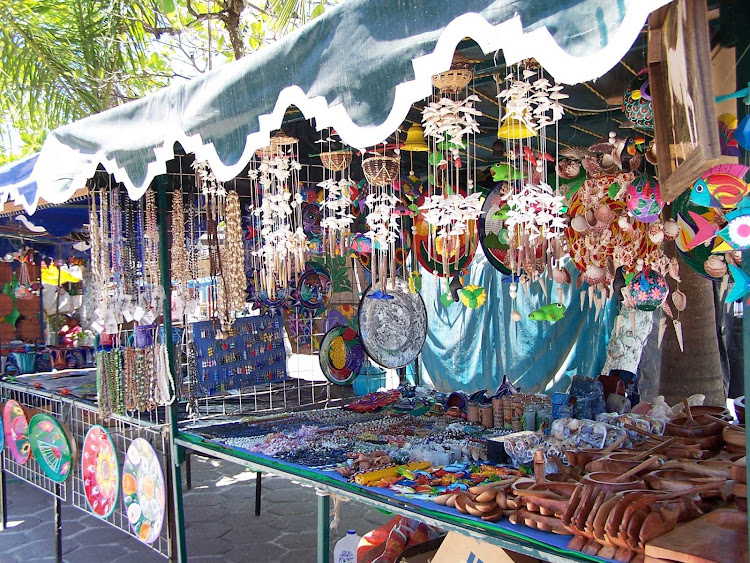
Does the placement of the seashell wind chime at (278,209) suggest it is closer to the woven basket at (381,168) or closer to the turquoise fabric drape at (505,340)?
the woven basket at (381,168)

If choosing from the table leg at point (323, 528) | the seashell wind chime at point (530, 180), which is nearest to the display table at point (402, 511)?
the table leg at point (323, 528)

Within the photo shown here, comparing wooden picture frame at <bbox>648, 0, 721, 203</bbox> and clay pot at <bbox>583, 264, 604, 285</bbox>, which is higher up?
wooden picture frame at <bbox>648, 0, 721, 203</bbox>

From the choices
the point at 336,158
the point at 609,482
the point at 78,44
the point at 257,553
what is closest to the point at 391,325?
the point at 336,158

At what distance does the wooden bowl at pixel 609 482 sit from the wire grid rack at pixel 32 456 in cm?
333

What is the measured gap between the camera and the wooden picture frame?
111 centimetres

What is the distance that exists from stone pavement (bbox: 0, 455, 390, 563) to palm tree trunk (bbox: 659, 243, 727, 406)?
209 cm

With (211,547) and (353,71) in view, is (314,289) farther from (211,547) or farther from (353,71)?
(353,71)

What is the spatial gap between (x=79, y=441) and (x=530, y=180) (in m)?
4.07

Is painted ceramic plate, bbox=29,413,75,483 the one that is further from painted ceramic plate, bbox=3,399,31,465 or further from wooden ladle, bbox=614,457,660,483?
wooden ladle, bbox=614,457,660,483

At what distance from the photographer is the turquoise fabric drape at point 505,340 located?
20.6 ft

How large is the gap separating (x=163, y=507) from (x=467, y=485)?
171cm

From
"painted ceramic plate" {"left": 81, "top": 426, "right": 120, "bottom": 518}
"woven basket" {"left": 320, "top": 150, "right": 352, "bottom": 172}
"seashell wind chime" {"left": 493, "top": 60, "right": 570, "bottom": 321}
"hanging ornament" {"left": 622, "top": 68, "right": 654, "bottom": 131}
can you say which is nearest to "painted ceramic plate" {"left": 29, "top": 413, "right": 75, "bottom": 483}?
"painted ceramic plate" {"left": 81, "top": 426, "right": 120, "bottom": 518}

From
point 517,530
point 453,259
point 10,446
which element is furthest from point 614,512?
point 10,446

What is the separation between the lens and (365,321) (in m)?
3.84
